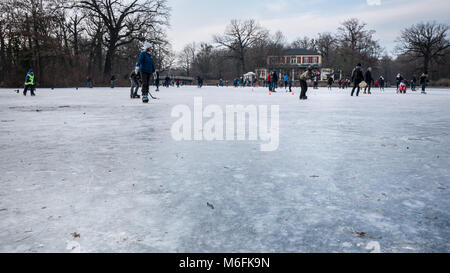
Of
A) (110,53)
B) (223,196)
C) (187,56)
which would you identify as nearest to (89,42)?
(110,53)

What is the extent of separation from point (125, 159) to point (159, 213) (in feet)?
5.67

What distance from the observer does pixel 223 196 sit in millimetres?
2545

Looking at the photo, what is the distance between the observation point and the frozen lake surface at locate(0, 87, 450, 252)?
5.99ft

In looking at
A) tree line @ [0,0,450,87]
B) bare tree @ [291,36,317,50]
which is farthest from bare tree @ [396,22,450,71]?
bare tree @ [291,36,317,50]

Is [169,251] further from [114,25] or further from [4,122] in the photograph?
[114,25]

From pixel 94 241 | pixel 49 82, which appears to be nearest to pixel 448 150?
pixel 94 241

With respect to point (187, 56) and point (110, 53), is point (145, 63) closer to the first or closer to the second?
point (110, 53)

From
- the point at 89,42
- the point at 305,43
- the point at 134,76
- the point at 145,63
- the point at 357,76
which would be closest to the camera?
the point at 145,63

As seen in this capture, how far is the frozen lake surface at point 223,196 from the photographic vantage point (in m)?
1.83

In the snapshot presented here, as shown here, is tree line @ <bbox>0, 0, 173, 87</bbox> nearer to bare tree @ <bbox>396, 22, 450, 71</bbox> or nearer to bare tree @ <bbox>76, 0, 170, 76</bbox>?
bare tree @ <bbox>76, 0, 170, 76</bbox>

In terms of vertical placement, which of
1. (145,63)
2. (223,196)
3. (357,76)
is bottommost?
(223,196)

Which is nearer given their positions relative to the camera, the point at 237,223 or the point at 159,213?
the point at 237,223

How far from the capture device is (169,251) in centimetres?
171
